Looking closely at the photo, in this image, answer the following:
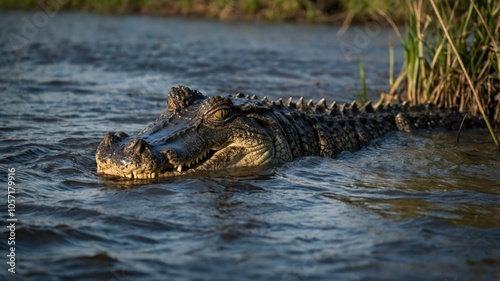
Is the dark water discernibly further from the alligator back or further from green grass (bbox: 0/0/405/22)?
green grass (bbox: 0/0/405/22)

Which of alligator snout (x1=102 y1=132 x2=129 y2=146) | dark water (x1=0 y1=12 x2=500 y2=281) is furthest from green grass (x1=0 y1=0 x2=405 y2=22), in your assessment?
alligator snout (x1=102 y1=132 x2=129 y2=146)

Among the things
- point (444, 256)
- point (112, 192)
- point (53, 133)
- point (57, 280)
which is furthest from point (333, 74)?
point (57, 280)

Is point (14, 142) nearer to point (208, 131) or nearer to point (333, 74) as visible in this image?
point (208, 131)

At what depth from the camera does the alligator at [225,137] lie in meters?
5.98

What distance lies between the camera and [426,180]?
6.45 meters

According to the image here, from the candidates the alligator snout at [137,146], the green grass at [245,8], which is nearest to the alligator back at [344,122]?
the alligator snout at [137,146]

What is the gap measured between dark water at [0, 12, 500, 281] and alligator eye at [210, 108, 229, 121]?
2.10 ft

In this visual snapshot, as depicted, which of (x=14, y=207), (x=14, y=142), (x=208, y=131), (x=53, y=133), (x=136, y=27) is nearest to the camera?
(x=14, y=207)

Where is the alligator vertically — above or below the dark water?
above

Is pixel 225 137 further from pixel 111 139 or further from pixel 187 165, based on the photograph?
pixel 111 139

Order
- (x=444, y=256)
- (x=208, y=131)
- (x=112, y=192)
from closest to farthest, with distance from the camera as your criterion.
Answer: (x=444, y=256), (x=112, y=192), (x=208, y=131)

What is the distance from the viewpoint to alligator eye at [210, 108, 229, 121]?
21.3 feet

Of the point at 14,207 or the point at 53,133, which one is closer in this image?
the point at 14,207

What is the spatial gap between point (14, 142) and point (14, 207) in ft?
7.36
